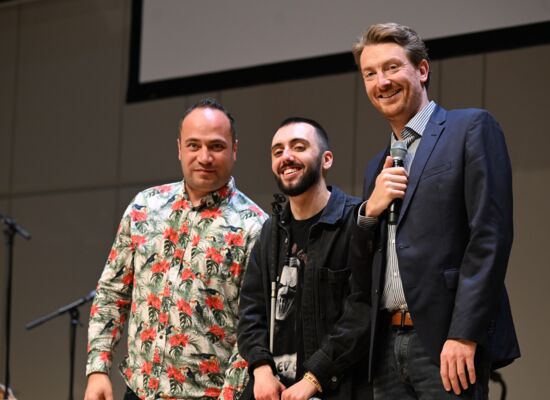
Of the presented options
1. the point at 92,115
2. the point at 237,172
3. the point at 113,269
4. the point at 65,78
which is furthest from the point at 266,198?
the point at 113,269

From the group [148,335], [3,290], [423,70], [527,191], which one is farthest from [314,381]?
[3,290]

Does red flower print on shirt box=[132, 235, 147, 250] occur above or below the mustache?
below

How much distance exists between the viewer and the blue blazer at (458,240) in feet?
6.93

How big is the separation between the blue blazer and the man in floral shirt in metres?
0.74

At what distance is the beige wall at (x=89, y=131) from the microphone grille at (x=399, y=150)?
9.41 feet

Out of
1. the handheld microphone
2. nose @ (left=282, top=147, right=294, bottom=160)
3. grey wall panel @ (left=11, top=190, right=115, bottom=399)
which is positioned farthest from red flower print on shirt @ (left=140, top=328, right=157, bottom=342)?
grey wall panel @ (left=11, top=190, right=115, bottom=399)

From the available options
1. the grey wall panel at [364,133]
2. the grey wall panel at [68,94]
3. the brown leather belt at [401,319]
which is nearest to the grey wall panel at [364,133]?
the grey wall panel at [364,133]

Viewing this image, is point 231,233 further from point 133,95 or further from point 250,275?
point 133,95

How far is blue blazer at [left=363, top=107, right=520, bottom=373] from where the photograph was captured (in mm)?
2111

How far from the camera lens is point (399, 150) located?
7.77ft

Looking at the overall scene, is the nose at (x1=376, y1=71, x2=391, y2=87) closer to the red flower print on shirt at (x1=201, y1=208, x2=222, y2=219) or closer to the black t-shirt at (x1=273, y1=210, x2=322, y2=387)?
the black t-shirt at (x1=273, y1=210, x2=322, y2=387)

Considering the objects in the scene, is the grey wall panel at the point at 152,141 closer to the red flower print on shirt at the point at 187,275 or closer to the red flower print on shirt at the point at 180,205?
the red flower print on shirt at the point at 180,205

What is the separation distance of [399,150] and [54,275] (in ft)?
16.0

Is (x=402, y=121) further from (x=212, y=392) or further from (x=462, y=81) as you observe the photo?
(x=462, y=81)
